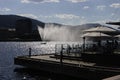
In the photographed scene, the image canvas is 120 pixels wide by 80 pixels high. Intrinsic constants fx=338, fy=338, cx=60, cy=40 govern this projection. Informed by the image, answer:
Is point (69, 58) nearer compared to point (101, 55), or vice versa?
point (101, 55)

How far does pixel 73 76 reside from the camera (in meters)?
35.0

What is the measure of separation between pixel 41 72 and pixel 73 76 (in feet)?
28.2

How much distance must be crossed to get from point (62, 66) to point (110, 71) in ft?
22.7

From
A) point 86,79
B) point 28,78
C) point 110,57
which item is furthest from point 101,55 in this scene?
point 28,78

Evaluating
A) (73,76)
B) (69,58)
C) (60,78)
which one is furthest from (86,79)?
(69,58)

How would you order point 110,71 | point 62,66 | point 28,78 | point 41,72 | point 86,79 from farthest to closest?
point 41,72 → point 28,78 → point 62,66 → point 86,79 → point 110,71

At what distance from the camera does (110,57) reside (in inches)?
1359

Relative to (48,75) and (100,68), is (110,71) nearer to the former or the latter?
(100,68)

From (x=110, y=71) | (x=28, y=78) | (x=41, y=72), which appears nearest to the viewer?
(x=110, y=71)

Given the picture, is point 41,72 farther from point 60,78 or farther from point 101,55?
point 101,55

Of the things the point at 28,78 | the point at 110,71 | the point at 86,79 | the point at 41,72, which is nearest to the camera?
the point at 110,71

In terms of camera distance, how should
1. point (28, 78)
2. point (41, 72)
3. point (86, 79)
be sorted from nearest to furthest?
point (86, 79), point (28, 78), point (41, 72)

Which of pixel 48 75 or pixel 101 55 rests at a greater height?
pixel 101 55

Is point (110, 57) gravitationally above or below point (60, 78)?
above
